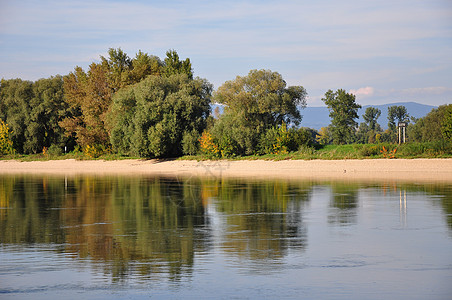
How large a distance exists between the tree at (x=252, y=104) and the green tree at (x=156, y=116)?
3.74 meters

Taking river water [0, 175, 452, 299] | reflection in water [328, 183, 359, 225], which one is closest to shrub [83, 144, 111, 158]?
river water [0, 175, 452, 299]

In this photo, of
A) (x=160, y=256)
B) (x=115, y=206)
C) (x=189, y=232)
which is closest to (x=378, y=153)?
(x=115, y=206)

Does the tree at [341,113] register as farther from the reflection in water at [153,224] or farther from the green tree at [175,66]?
the reflection in water at [153,224]

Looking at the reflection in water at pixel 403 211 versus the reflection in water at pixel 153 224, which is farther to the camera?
the reflection in water at pixel 403 211

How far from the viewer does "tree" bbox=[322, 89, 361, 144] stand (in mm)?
73375

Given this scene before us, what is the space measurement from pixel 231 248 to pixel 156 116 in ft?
143

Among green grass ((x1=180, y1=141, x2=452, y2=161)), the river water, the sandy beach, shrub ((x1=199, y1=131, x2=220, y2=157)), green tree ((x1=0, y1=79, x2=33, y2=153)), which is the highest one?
green tree ((x1=0, y1=79, x2=33, y2=153))

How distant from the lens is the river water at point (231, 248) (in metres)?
9.35

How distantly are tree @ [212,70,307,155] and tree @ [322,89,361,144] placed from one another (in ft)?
60.0

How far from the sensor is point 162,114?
5612 centimetres

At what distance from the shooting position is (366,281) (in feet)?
31.7

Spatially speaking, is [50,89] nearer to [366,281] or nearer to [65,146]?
[65,146]

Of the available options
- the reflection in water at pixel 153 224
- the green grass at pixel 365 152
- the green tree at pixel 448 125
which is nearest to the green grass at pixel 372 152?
the green grass at pixel 365 152

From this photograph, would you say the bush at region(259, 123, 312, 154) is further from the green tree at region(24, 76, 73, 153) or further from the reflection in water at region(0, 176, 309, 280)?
the green tree at region(24, 76, 73, 153)
